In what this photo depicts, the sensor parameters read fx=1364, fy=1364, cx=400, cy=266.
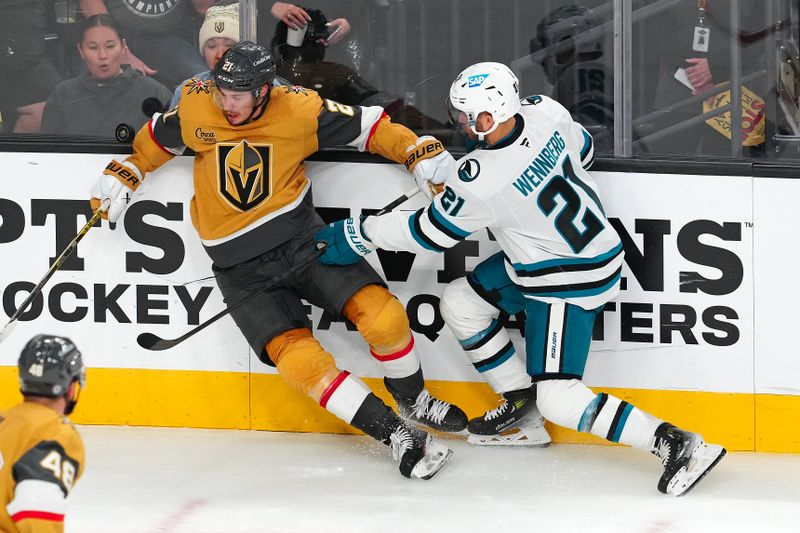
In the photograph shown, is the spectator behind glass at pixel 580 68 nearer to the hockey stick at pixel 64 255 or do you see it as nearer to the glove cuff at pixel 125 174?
the glove cuff at pixel 125 174

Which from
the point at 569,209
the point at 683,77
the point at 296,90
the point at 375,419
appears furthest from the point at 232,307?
the point at 683,77

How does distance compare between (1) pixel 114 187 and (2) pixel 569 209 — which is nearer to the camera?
(2) pixel 569 209

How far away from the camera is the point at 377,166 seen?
416cm

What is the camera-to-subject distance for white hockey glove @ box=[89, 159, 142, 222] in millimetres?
4090

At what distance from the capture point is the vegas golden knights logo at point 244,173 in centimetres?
399

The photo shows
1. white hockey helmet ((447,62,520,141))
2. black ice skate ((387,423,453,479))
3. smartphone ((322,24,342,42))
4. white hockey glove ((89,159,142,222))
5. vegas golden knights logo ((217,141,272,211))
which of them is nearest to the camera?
white hockey helmet ((447,62,520,141))

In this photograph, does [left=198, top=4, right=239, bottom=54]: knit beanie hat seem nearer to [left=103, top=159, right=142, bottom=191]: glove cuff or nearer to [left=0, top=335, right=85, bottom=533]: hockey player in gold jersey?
[left=103, top=159, right=142, bottom=191]: glove cuff

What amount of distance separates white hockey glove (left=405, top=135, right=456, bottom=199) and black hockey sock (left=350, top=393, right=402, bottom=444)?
0.63 m

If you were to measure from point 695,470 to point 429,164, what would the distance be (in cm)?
114

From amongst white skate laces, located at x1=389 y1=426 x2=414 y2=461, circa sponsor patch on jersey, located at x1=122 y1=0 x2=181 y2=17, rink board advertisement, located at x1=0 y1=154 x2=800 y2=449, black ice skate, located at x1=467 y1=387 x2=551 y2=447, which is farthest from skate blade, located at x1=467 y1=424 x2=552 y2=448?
circa sponsor patch on jersey, located at x1=122 y1=0 x2=181 y2=17

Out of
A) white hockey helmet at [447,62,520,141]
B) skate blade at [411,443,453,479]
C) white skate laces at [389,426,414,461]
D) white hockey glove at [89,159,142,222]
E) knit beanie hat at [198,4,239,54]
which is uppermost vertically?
knit beanie hat at [198,4,239,54]

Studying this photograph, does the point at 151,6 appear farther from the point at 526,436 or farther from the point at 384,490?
the point at 526,436

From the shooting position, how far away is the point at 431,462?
390 cm

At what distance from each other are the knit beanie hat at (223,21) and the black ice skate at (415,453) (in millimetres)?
1336
